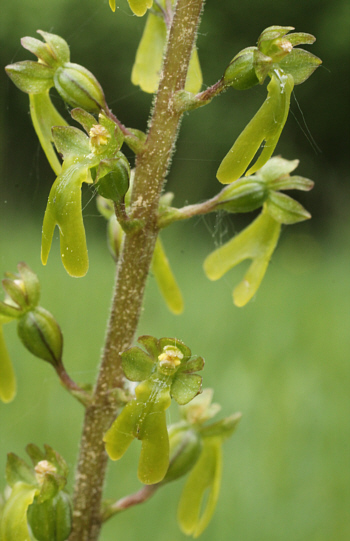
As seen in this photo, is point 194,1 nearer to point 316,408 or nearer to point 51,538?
point 51,538

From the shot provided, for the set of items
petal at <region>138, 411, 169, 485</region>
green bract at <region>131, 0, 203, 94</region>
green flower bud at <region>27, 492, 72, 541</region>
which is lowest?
green flower bud at <region>27, 492, 72, 541</region>

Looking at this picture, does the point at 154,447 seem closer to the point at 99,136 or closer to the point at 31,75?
the point at 99,136

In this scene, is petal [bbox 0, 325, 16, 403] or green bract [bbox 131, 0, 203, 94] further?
green bract [bbox 131, 0, 203, 94]

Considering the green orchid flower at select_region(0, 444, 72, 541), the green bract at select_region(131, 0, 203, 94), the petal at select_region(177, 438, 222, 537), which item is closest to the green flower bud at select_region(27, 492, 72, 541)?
the green orchid flower at select_region(0, 444, 72, 541)

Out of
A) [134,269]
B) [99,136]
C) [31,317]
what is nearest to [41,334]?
[31,317]

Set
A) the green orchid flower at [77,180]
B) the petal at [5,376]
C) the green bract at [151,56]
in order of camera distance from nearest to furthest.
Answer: the green orchid flower at [77,180], the petal at [5,376], the green bract at [151,56]

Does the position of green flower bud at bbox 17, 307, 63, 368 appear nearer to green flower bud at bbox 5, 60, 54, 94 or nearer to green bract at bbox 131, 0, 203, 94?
green flower bud at bbox 5, 60, 54, 94

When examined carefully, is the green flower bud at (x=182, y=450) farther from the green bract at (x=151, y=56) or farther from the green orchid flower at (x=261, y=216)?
the green bract at (x=151, y=56)

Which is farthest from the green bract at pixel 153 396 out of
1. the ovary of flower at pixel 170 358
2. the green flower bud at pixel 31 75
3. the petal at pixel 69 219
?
the green flower bud at pixel 31 75
